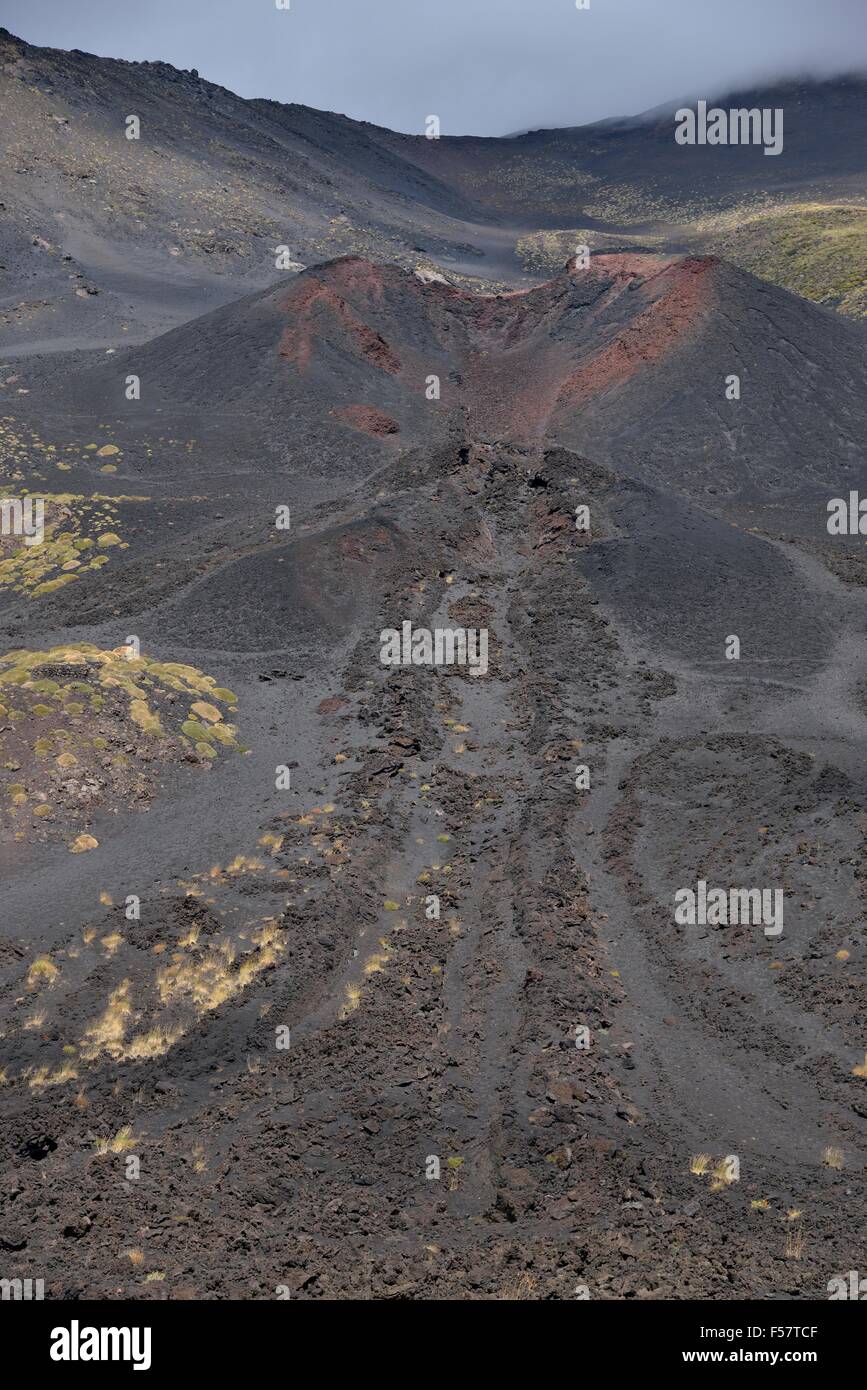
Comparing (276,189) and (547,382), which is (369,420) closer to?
(547,382)

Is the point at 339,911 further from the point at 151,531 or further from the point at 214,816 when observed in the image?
the point at 151,531

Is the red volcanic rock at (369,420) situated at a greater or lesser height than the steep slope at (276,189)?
lesser

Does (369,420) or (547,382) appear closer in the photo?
(369,420)

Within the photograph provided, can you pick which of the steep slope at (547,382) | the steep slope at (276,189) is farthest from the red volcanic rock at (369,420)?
the steep slope at (276,189)

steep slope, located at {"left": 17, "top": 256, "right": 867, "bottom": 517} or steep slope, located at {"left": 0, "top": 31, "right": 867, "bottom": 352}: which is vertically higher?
steep slope, located at {"left": 0, "top": 31, "right": 867, "bottom": 352}

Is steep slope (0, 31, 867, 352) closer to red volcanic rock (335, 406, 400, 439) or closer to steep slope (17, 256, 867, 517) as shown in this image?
steep slope (17, 256, 867, 517)

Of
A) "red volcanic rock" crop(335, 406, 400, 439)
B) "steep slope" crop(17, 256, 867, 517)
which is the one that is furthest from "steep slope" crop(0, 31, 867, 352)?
"red volcanic rock" crop(335, 406, 400, 439)

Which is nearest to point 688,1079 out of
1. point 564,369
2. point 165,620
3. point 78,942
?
point 78,942

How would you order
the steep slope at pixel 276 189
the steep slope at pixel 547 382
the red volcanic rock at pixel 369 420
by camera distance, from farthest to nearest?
the steep slope at pixel 276 189 < the red volcanic rock at pixel 369 420 < the steep slope at pixel 547 382

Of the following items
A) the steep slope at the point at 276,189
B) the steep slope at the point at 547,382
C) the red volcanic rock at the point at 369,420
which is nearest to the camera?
the steep slope at the point at 547,382

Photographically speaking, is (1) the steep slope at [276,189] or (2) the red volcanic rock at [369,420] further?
(1) the steep slope at [276,189]

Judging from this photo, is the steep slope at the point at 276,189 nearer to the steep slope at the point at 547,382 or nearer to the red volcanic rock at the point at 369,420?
the steep slope at the point at 547,382

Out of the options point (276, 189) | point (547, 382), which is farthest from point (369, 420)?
point (276, 189)
